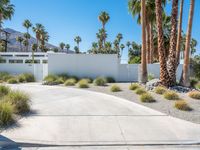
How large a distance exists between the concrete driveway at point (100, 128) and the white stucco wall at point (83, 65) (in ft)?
44.0

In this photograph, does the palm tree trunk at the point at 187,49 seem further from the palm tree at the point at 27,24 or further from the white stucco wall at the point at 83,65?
the palm tree at the point at 27,24

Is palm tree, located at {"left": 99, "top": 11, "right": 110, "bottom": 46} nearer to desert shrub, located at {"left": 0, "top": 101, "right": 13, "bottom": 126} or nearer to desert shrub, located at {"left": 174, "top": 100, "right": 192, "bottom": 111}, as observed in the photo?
desert shrub, located at {"left": 174, "top": 100, "right": 192, "bottom": 111}

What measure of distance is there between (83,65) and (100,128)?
17.7m

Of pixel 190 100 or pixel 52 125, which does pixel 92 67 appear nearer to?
pixel 190 100

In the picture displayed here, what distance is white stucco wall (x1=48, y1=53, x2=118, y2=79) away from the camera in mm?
26156

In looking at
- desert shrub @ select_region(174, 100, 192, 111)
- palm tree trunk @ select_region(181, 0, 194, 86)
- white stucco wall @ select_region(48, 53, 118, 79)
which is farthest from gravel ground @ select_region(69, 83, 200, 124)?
white stucco wall @ select_region(48, 53, 118, 79)

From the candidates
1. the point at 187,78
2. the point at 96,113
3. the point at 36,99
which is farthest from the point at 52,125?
the point at 187,78

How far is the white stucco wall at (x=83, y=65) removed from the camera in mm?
26156

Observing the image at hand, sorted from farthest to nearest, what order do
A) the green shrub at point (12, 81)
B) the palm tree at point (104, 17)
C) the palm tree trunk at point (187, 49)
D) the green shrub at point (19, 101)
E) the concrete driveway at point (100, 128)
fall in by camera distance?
the palm tree at point (104, 17) < the green shrub at point (12, 81) < the palm tree trunk at point (187, 49) < the green shrub at point (19, 101) < the concrete driveway at point (100, 128)

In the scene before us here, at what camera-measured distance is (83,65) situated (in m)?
26.5

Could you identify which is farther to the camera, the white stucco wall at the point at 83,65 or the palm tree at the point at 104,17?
the palm tree at the point at 104,17

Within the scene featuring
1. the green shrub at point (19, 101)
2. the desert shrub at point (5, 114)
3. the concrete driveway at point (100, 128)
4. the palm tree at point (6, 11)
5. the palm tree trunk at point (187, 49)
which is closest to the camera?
the concrete driveway at point (100, 128)

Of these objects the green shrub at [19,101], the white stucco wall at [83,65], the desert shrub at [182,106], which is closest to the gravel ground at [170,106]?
the desert shrub at [182,106]

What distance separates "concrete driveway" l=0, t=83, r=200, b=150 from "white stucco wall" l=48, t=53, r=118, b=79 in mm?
13401
